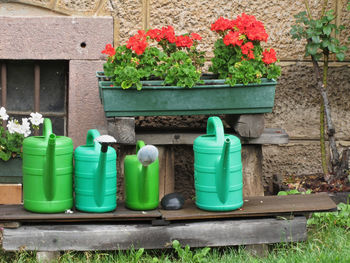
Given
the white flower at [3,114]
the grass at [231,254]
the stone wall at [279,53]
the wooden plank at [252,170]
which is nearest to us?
the grass at [231,254]

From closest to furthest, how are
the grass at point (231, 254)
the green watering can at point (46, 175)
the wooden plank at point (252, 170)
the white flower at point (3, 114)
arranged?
the grass at point (231, 254) → the green watering can at point (46, 175) → the wooden plank at point (252, 170) → the white flower at point (3, 114)

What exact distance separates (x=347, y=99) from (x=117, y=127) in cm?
162

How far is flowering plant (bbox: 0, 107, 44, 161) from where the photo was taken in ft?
11.2

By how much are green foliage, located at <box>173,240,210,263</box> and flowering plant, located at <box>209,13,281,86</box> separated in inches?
36.0

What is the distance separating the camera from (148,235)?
2.74 meters

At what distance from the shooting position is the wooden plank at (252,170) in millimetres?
3320

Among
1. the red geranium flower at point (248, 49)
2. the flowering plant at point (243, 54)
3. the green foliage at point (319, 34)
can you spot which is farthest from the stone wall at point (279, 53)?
the red geranium flower at point (248, 49)

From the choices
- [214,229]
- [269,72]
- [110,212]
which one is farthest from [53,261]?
[269,72]

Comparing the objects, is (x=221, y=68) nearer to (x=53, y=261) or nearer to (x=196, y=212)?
(x=196, y=212)

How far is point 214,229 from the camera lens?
9.10 feet

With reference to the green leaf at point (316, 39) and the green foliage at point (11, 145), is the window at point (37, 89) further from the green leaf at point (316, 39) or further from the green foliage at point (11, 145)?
the green leaf at point (316, 39)

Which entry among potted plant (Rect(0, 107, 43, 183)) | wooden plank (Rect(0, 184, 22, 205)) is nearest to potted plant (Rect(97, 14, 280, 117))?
potted plant (Rect(0, 107, 43, 183))

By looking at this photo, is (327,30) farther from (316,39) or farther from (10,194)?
(10,194)

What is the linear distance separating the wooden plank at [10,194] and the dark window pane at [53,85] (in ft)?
2.10
